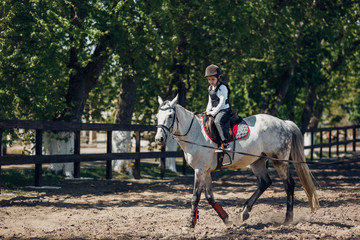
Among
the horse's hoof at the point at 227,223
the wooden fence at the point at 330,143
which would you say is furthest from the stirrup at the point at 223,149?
the wooden fence at the point at 330,143

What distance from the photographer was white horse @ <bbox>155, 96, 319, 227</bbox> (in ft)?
24.6

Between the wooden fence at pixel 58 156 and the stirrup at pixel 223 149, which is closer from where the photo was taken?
the stirrup at pixel 223 149

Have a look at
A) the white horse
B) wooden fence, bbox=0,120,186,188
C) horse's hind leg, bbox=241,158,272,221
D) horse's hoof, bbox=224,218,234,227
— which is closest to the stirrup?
the white horse

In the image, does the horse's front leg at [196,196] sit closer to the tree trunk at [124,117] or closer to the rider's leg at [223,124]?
the rider's leg at [223,124]

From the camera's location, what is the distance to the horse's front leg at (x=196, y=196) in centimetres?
736

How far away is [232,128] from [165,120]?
140 cm


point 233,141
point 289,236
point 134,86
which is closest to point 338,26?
point 134,86

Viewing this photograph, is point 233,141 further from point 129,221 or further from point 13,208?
point 13,208

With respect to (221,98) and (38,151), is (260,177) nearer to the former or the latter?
(221,98)

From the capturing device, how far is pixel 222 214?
24.4 ft

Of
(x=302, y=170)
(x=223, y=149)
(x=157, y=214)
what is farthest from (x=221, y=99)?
(x=157, y=214)

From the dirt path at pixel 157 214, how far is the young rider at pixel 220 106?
1.55 metres

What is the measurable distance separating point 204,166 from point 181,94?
32.5ft

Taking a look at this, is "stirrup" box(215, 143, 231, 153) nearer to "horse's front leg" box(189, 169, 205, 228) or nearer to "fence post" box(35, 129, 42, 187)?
"horse's front leg" box(189, 169, 205, 228)
